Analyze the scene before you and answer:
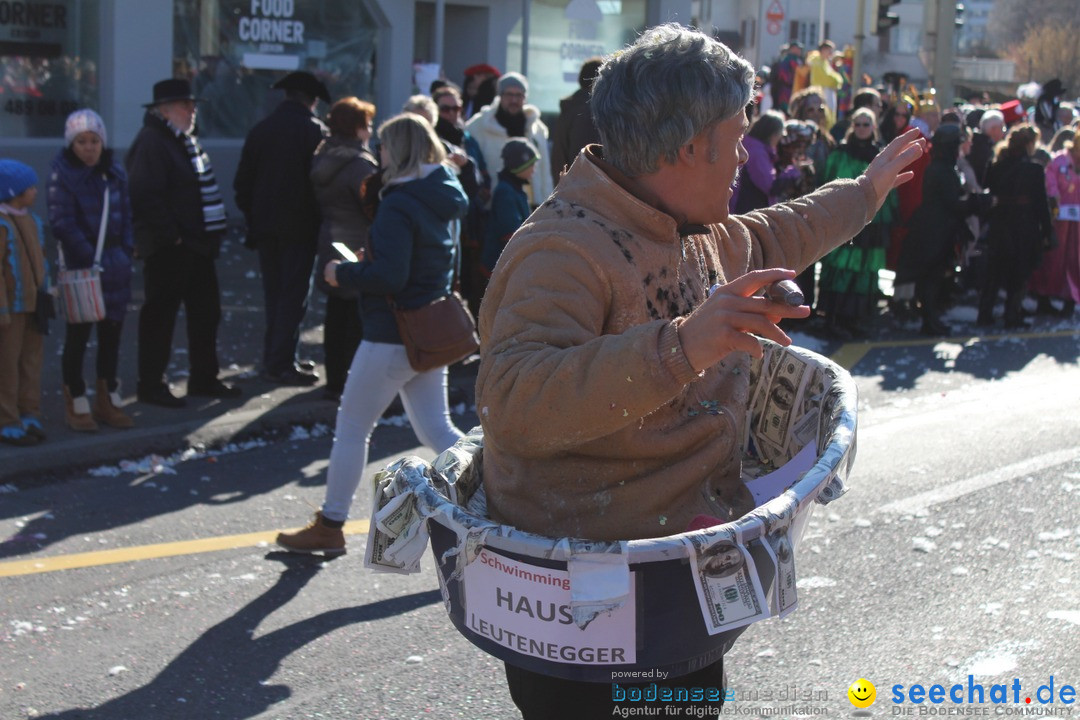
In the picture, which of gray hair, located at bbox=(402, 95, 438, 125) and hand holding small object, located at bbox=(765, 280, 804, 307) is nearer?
hand holding small object, located at bbox=(765, 280, 804, 307)

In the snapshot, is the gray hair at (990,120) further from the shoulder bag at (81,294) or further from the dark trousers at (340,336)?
the shoulder bag at (81,294)

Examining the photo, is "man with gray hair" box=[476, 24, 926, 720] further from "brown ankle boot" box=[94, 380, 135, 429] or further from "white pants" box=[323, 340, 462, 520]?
"brown ankle boot" box=[94, 380, 135, 429]

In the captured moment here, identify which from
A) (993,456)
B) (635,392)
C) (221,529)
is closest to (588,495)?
(635,392)

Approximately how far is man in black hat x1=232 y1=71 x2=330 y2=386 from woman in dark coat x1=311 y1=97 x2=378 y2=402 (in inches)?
10.5

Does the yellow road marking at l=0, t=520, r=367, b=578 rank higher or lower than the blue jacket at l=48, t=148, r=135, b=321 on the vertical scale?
lower

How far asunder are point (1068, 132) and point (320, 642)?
37.3ft

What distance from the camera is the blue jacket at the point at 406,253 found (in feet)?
17.8

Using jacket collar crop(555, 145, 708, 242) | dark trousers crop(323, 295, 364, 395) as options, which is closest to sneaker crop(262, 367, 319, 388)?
dark trousers crop(323, 295, 364, 395)

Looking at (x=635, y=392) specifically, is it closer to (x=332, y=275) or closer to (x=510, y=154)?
(x=332, y=275)

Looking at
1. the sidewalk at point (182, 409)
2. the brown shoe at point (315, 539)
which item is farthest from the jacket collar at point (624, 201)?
the sidewalk at point (182, 409)

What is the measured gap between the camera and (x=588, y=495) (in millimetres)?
2477

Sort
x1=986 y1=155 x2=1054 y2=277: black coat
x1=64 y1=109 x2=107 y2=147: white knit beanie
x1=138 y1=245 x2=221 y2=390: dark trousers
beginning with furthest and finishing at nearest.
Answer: x1=986 y1=155 x2=1054 y2=277: black coat
x1=138 y1=245 x2=221 y2=390: dark trousers
x1=64 y1=109 x2=107 y2=147: white knit beanie

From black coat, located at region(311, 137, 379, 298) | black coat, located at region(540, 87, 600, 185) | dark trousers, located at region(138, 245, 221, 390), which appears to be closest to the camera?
dark trousers, located at region(138, 245, 221, 390)

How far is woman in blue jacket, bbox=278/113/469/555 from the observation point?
5.51 meters
